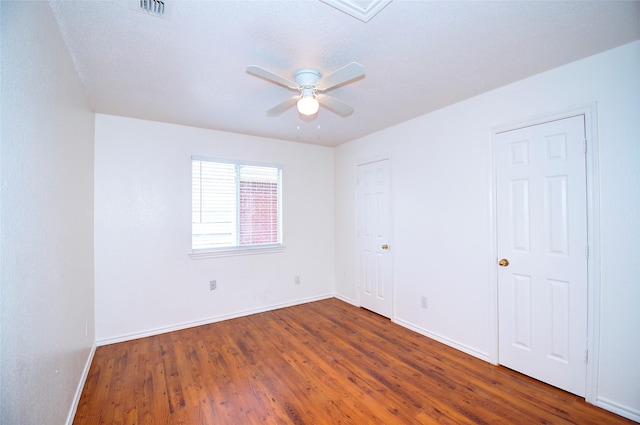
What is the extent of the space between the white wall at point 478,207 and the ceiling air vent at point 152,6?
8.63 ft

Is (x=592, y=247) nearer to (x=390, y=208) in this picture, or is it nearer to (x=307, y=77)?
(x=390, y=208)

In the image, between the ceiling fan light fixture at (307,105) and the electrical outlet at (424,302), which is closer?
the ceiling fan light fixture at (307,105)

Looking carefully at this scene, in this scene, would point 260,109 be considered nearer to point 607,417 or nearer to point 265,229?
point 265,229

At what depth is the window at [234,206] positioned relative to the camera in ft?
11.8

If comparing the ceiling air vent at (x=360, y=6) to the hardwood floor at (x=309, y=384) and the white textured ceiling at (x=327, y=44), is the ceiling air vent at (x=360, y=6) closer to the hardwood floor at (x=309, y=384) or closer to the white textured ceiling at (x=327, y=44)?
the white textured ceiling at (x=327, y=44)

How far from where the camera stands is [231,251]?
374 centimetres

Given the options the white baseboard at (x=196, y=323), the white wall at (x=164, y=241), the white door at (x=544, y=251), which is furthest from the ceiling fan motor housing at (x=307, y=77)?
the white baseboard at (x=196, y=323)

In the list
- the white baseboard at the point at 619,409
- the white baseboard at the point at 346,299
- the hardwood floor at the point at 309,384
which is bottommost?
the hardwood floor at the point at 309,384

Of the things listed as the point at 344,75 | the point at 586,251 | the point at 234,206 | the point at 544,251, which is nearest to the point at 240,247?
the point at 234,206

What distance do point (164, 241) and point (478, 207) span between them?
3.52 m

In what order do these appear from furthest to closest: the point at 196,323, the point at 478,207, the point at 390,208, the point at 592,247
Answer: the point at 390,208
the point at 196,323
the point at 478,207
the point at 592,247

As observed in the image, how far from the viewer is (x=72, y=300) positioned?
201 cm

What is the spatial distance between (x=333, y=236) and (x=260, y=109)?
2.48 m

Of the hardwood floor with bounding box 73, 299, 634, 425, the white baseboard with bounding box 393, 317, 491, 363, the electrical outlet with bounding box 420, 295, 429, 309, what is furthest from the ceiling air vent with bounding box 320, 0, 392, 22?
the white baseboard with bounding box 393, 317, 491, 363
